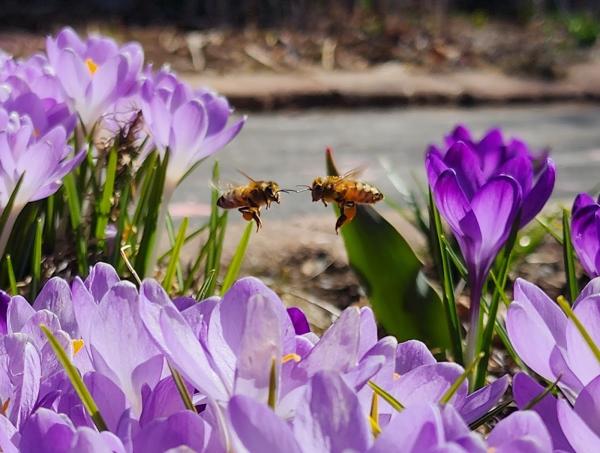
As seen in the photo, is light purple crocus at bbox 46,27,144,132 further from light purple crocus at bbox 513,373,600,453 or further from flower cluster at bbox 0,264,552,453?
light purple crocus at bbox 513,373,600,453

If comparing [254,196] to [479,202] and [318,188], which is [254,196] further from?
[479,202]

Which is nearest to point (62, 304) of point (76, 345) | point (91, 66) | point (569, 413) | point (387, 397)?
point (76, 345)

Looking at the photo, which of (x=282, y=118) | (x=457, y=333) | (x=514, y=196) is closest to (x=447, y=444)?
(x=514, y=196)

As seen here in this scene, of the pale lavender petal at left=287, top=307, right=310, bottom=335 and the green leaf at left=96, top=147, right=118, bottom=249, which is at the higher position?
the pale lavender petal at left=287, top=307, right=310, bottom=335

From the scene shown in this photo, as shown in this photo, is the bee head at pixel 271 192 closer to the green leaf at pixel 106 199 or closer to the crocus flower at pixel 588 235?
the green leaf at pixel 106 199

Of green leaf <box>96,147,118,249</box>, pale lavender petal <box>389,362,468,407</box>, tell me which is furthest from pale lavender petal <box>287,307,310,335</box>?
green leaf <box>96,147,118,249</box>

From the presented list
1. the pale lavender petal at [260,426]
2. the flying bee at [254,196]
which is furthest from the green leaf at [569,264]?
the pale lavender petal at [260,426]
